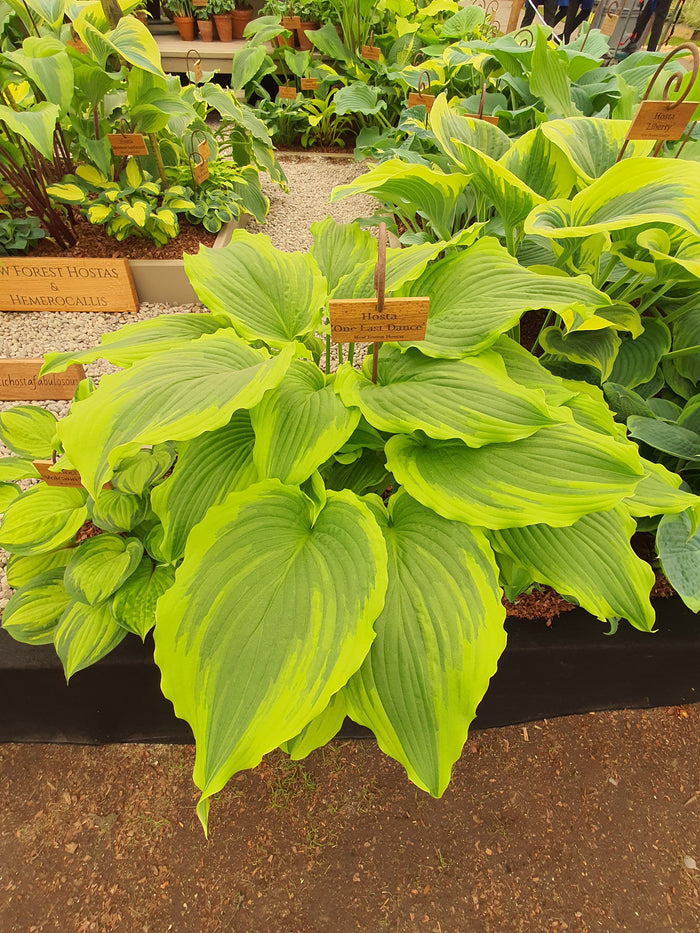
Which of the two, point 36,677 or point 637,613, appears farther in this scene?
point 36,677

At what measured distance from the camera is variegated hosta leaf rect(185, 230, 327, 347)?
3.04 feet

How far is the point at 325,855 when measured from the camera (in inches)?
40.3

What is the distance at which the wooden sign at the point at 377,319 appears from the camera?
69 centimetres

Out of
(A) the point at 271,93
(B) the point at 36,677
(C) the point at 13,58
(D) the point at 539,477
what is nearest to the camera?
(D) the point at 539,477

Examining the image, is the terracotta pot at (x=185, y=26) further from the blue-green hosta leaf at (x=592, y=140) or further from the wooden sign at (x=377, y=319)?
the wooden sign at (x=377, y=319)

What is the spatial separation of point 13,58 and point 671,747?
96.6 inches

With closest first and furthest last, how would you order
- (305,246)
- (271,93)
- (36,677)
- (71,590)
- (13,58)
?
(71,590), (36,677), (13,58), (305,246), (271,93)

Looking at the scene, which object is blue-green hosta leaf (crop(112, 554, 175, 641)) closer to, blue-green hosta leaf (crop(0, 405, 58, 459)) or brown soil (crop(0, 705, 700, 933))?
blue-green hosta leaf (crop(0, 405, 58, 459))

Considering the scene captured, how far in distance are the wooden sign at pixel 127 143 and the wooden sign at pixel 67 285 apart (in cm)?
37

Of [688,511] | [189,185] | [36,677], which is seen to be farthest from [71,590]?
[189,185]

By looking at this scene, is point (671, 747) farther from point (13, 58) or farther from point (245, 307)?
point (13, 58)

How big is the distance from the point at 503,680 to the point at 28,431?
1.08m

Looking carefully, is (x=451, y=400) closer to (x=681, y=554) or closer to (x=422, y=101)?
(x=681, y=554)

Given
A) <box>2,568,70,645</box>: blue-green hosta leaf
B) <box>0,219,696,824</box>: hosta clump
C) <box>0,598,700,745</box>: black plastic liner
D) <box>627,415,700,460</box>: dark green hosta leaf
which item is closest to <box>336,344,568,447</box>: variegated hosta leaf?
<box>0,219,696,824</box>: hosta clump
